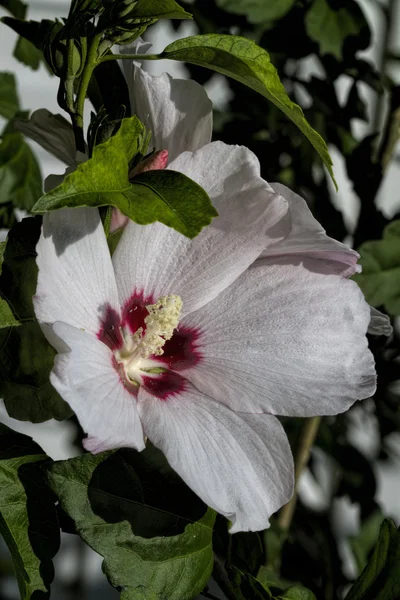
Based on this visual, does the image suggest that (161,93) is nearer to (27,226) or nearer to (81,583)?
(27,226)

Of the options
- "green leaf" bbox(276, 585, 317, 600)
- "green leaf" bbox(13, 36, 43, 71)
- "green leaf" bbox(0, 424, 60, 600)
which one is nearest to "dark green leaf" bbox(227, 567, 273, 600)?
"green leaf" bbox(276, 585, 317, 600)

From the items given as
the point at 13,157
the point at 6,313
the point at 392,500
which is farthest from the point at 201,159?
the point at 392,500

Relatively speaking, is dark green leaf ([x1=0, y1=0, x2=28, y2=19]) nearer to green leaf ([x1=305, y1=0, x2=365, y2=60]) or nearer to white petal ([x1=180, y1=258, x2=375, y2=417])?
green leaf ([x1=305, y1=0, x2=365, y2=60])

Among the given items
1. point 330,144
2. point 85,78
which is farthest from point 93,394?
point 330,144

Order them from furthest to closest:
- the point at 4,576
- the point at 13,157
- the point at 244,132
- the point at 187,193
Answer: the point at 4,576 < the point at 244,132 < the point at 13,157 < the point at 187,193

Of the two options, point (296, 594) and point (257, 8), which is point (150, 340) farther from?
point (257, 8)

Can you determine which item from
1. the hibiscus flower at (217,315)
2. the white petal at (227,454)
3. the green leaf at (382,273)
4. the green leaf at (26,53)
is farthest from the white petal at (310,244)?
the green leaf at (26,53)

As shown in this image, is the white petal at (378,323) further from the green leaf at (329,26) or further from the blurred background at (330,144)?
the green leaf at (329,26)
